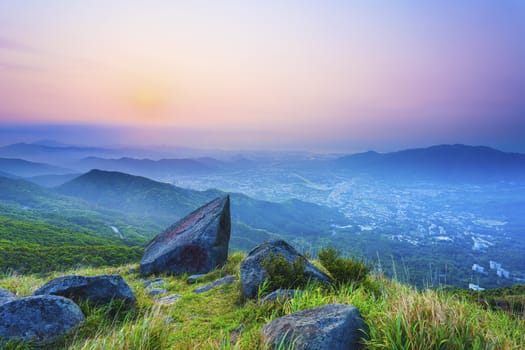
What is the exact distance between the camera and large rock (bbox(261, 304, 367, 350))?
3518mm

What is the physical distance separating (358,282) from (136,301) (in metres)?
5.67

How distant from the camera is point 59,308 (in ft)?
16.4

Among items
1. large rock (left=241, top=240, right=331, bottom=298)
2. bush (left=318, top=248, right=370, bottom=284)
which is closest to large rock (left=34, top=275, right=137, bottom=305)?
large rock (left=241, top=240, right=331, bottom=298)

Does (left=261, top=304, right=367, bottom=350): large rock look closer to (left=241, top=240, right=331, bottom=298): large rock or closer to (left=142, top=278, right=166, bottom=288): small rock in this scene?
(left=241, top=240, right=331, bottom=298): large rock

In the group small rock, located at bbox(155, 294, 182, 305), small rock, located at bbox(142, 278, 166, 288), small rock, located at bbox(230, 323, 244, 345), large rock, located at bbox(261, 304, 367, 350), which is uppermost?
large rock, located at bbox(261, 304, 367, 350)

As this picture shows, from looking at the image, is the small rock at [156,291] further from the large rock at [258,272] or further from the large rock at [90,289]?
the large rock at [258,272]

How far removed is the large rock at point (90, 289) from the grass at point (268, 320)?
0.32m

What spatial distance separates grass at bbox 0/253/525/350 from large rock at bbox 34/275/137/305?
0.32 meters

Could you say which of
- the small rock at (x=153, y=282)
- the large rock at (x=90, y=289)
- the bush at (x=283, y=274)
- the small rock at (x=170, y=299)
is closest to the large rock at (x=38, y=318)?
the large rock at (x=90, y=289)

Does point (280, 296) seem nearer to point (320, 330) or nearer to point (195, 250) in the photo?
point (320, 330)

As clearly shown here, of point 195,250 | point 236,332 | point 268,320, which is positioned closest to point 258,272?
point 236,332

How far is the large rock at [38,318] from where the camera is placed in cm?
448

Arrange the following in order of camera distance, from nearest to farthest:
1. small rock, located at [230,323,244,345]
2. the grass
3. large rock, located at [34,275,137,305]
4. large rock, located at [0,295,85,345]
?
the grass < large rock, located at [0,295,85,345] < small rock, located at [230,323,244,345] < large rock, located at [34,275,137,305]

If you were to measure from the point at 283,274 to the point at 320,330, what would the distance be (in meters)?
3.55
